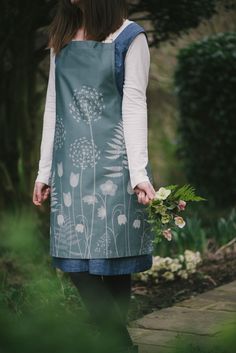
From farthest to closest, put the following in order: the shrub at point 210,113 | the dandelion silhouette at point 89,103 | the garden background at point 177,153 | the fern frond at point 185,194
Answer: the shrub at point 210,113
the garden background at point 177,153
the dandelion silhouette at point 89,103
the fern frond at point 185,194

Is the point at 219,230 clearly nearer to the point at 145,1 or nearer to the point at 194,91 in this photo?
the point at 145,1

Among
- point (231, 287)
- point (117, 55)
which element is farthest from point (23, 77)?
point (117, 55)

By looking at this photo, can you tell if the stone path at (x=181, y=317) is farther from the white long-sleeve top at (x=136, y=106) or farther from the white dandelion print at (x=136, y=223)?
the white long-sleeve top at (x=136, y=106)

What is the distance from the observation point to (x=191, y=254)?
4.79 metres

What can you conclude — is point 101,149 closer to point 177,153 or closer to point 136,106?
point 136,106

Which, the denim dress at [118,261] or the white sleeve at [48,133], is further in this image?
the white sleeve at [48,133]

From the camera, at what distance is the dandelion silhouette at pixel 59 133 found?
257 centimetres

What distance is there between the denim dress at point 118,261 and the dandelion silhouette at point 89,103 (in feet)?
0.26

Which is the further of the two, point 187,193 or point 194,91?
point 194,91

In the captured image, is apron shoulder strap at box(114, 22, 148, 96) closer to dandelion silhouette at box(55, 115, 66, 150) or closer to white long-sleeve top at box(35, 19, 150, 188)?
white long-sleeve top at box(35, 19, 150, 188)

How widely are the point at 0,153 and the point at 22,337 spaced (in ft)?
16.1

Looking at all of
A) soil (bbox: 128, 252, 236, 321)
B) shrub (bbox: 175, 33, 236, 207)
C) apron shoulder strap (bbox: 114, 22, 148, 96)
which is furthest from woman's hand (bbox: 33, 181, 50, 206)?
shrub (bbox: 175, 33, 236, 207)

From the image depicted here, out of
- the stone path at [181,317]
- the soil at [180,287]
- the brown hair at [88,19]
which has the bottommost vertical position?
the soil at [180,287]

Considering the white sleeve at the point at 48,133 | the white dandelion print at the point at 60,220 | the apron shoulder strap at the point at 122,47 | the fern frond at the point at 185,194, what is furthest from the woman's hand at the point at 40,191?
the fern frond at the point at 185,194
